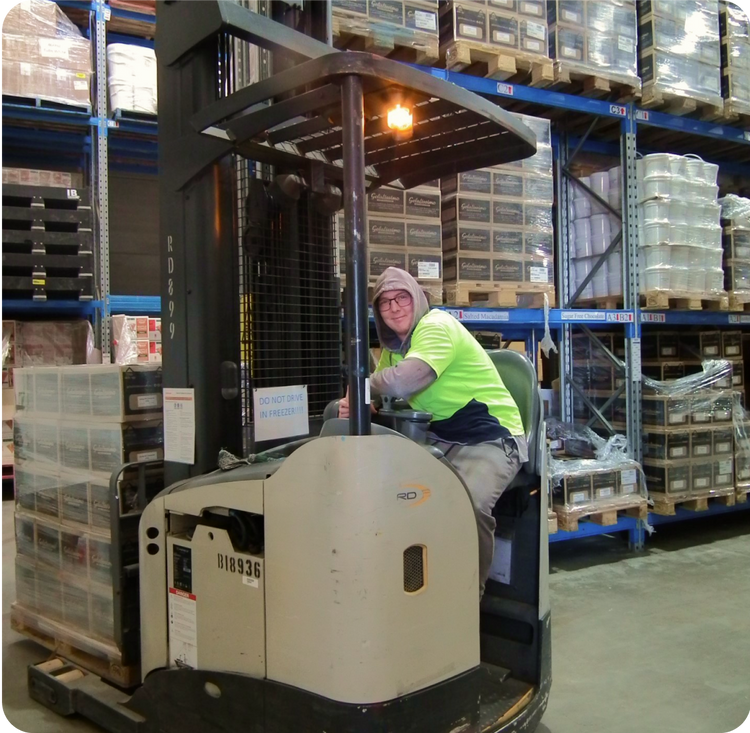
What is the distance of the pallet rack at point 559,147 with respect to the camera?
5969 millimetres

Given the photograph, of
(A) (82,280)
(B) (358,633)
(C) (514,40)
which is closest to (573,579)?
(B) (358,633)

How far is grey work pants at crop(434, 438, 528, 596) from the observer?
2.51 meters

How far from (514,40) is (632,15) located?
137cm

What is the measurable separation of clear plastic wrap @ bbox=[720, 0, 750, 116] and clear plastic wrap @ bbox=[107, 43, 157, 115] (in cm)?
564

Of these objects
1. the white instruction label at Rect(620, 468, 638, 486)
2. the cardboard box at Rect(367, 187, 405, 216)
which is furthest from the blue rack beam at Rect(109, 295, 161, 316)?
the white instruction label at Rect(620, 468, 638, 486)

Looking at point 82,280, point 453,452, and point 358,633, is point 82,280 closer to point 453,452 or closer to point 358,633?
point 453,452

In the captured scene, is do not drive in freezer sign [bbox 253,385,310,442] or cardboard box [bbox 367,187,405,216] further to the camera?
cardboard box [bbox 367,187,405,216]

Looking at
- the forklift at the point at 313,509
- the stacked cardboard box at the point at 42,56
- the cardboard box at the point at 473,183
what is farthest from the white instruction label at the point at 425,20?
the stacked cardboard box at the point at 42,56

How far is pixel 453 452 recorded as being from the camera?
286cm

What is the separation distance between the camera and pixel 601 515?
5871 millimetres

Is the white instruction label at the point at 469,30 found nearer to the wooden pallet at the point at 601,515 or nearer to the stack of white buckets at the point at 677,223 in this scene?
the stack of white buckets at the point at 677,223

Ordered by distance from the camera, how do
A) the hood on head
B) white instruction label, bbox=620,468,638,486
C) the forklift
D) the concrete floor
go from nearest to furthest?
the forklift
the hood on head
the concrete floor
white instruction label, bbox=620,468,638,486

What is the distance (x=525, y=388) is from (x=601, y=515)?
3.30 m

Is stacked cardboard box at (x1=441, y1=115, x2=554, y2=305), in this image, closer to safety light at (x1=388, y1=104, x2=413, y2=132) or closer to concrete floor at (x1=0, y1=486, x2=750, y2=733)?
concrete floor at (x1=0, y1=486, x2=750, y2=733)
